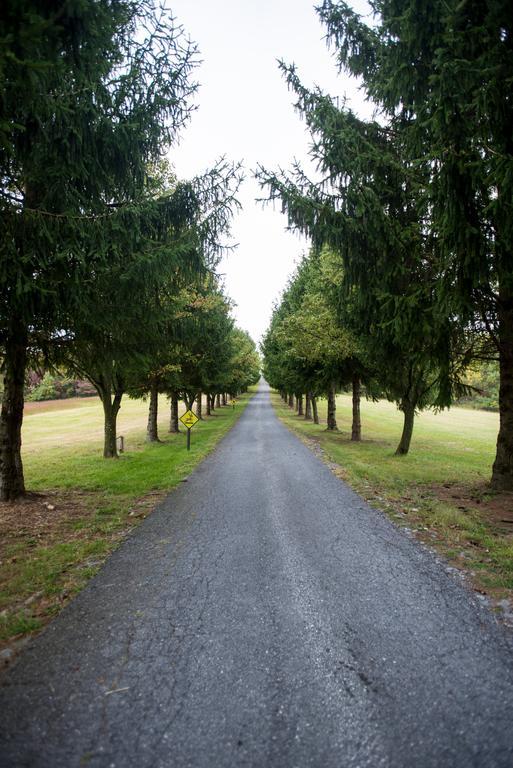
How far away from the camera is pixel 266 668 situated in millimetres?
2969

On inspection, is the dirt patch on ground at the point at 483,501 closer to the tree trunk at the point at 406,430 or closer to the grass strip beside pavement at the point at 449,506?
the grass strip beside pavement at the point at 449,506

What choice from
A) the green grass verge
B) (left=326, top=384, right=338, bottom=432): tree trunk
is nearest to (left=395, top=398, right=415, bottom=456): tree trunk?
the green grass verge

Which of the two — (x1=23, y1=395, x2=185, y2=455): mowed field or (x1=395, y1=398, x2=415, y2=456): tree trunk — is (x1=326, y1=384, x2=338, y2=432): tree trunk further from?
(x1=23, y1=395, x2=185, y2=455): mowed field

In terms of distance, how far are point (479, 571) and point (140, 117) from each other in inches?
344

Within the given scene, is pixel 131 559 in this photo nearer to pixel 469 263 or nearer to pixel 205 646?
pixel 205 646

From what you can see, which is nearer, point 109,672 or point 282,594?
point 109,672

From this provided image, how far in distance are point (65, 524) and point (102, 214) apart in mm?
5104

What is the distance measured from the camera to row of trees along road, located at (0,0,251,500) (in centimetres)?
564

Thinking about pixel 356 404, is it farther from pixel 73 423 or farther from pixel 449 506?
pixel 73 423

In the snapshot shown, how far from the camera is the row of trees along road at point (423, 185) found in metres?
5.54

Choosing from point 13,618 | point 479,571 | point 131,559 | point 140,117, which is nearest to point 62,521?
point 131,559

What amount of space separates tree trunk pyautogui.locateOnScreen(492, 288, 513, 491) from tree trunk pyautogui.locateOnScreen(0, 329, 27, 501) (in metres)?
9.33

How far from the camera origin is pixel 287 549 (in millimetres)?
5348


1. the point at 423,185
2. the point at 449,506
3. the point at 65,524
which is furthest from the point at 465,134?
the point at 65,524
